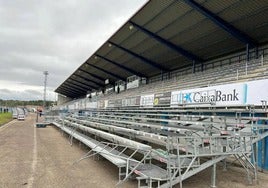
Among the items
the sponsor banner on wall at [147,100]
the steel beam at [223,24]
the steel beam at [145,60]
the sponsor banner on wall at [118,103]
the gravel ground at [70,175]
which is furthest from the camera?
the sponsor banner on wall at [118,103]

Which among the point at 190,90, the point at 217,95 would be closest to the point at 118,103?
the point at 190,90

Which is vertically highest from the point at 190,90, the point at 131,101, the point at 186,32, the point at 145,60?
the point at 186,32

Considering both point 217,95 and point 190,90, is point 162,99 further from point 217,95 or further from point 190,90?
point 217,95

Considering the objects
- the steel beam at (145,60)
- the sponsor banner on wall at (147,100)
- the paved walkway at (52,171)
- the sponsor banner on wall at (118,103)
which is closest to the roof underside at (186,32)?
the steel beam at (145,60)

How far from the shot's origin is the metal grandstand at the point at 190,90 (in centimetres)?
713

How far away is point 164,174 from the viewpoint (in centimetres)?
595

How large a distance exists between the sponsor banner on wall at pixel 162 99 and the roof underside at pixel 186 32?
12.0 ft

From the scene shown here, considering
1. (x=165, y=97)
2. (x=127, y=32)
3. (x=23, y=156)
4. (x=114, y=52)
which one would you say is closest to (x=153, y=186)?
(x=23, y=156)

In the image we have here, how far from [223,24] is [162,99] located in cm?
556

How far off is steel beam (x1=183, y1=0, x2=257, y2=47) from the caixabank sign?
3832 millimetres

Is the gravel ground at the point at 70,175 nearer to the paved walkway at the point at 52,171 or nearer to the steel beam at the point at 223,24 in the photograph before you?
the paved walkway at the point at 52,171

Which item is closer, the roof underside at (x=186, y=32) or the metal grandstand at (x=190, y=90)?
the metal grandstand at (x=190, y=90)

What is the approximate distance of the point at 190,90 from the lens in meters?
13.9

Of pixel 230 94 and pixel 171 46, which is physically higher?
pixel 171 46
